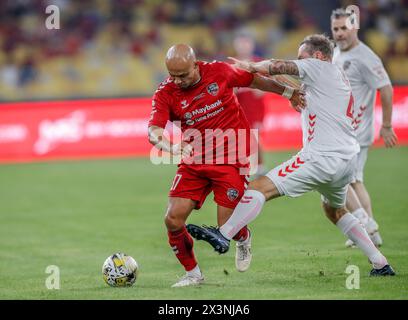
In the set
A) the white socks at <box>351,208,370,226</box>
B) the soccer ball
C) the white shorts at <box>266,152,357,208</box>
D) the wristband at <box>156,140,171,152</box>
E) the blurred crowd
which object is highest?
the blurred crowd

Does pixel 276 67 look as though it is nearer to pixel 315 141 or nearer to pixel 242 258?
pixel 315 141

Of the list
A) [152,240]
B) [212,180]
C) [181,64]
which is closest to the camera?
[181,64]

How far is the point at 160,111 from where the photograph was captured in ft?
25.7

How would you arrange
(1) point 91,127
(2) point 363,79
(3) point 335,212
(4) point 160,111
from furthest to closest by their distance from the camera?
(1) point 91,127 < (2) point 363,79 < (3) point 335,212 < (4) point 160,111

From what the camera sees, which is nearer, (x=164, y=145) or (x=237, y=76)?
(x=164, y=145)

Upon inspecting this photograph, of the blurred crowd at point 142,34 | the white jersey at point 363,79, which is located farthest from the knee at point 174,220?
the blurred crowd at point 142,34

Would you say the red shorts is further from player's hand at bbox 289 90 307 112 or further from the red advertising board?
the red advertising board

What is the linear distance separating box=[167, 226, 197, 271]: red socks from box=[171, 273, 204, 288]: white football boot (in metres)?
0.08

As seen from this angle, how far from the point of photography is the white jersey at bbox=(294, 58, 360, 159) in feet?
25.7

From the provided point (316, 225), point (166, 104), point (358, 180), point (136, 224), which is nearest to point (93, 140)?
point (136, 224)

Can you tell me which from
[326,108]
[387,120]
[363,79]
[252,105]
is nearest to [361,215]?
[387,120]

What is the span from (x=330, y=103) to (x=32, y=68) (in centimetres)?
1688

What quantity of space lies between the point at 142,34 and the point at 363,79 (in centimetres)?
1603

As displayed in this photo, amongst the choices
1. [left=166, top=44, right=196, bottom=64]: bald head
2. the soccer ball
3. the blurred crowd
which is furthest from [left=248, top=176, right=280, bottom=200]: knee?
the blurred crowd
